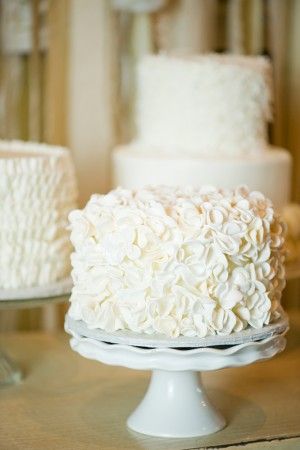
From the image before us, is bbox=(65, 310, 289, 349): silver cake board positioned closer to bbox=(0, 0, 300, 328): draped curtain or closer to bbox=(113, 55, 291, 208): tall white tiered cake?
bbox=(113, 55, 291, 208): tall white tiered cake

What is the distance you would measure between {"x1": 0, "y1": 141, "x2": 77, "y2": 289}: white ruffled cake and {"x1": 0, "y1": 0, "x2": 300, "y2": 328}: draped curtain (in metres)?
0.54

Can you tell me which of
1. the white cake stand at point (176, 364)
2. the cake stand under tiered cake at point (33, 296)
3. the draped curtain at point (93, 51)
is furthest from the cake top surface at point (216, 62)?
the white cake stand at point (176, 364)

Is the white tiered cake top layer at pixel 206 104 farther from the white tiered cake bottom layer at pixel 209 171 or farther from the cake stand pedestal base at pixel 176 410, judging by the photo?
the cake stand pedestal base at pixel 176 410

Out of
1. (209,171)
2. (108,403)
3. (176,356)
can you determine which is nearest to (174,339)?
(176,356)

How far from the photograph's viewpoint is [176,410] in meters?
1.62

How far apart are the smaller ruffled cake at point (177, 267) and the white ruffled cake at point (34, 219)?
30cm

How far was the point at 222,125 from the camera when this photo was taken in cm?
212

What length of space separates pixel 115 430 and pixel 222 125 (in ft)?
2.51

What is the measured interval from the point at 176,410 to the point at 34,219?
0.48 m

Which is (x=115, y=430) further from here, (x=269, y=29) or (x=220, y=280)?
(x=269, y=29)

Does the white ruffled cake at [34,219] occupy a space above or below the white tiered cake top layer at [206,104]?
below

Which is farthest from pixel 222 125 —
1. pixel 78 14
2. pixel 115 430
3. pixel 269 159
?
pixel 115 430

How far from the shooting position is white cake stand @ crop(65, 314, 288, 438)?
58.6 inches

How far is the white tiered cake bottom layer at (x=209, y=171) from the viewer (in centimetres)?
205
